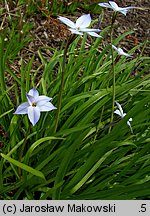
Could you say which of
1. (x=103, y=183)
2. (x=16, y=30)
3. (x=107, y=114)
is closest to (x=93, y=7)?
(x=16, y=30)

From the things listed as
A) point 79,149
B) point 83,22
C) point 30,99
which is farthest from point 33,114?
point 79,149

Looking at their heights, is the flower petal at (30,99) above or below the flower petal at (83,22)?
below

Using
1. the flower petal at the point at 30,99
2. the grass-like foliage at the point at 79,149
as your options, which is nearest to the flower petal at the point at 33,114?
the flower petal at the point at 30,99

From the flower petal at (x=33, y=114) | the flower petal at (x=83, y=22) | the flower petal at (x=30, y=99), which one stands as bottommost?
the flower petal at (x=33, y=114)

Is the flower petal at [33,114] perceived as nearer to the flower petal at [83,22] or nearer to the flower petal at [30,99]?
the flower petal at [30,99]

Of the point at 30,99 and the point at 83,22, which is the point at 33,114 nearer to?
the point at 30,99

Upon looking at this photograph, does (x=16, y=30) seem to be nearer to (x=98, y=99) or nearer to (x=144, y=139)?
(x=98, y=99)

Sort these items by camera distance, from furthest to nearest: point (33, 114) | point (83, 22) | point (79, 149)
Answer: point (79, 149), point (83, 22), point (33, 114)

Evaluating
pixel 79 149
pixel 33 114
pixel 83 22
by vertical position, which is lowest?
pixel 33 114

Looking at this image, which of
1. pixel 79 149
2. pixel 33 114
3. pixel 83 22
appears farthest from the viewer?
pixel 79 149

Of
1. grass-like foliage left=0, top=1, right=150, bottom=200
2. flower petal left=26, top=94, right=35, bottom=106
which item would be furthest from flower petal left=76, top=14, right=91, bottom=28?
flower petal left=26, top=94, right=35, bottom=106

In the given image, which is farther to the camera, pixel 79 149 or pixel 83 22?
pixel 79 149

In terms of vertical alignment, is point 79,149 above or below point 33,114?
above
